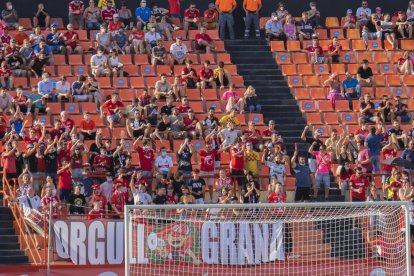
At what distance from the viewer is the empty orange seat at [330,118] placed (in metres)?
36.1

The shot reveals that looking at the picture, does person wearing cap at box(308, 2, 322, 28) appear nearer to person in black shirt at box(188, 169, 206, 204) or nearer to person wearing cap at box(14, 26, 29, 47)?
person wearing cap at box(14, 26, 29, 47)

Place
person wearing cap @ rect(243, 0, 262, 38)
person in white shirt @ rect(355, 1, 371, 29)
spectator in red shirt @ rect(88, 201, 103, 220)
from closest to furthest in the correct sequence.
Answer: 1. spectator in red shirt @ rect(88, 201, 103, 220)
2. person wearing cap @ rect(243, 0, 262, 38)
3. person in white shirt @ rect(355, 1, 371, 29)

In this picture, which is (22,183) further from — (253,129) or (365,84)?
(365,84)

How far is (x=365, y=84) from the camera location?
124ft

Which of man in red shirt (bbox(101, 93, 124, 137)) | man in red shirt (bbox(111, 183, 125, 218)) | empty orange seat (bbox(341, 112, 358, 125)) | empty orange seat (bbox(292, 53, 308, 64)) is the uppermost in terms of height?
empty orange seat (bbox(292, 53, 308, 64))

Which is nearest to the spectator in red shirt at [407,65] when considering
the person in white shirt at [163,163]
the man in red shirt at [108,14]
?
the man in red shirt at [108,14]

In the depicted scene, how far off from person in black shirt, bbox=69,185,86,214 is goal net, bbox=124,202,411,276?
2.84 m

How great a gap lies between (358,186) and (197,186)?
3774 mm

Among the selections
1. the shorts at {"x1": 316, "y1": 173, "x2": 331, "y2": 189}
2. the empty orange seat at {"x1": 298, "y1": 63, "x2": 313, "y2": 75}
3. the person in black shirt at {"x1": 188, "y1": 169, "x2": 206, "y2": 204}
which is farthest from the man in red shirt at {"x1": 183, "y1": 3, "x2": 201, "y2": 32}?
the person in black shirt at {"x1": 188, "y1": 169, "x2": 206, "y2": 204}

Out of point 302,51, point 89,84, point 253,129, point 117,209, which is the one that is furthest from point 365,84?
point 117,209

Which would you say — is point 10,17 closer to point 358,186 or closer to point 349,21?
point 349,21

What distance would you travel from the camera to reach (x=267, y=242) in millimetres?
28219

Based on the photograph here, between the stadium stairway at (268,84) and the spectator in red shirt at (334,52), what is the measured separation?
1.48 metres

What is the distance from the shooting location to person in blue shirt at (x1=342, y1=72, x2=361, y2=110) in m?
37.0
